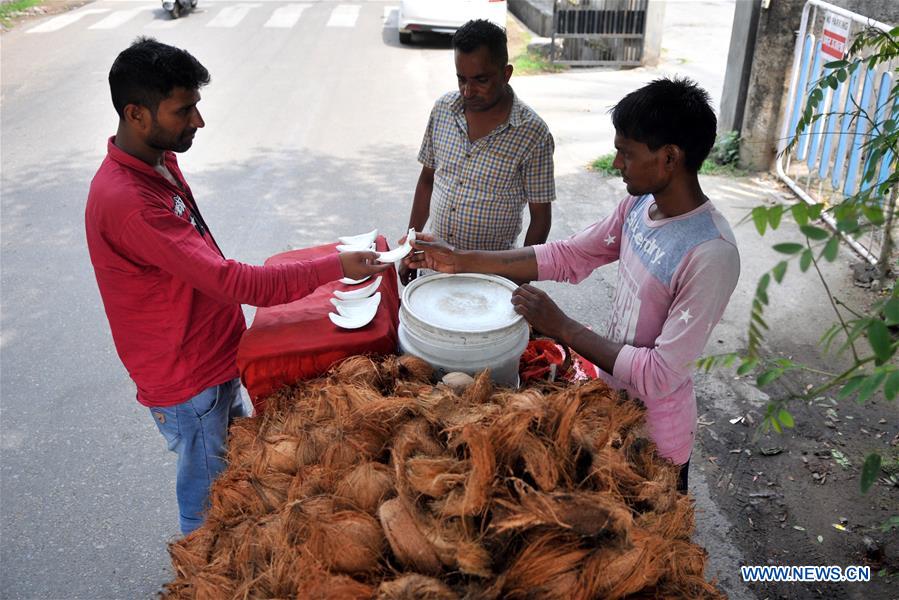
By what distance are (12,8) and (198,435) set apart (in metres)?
15.4

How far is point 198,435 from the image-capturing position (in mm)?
2361

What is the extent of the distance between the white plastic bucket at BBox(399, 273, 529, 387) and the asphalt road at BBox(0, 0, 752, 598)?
179 cm

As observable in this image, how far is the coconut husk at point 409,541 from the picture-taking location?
1.29 meters

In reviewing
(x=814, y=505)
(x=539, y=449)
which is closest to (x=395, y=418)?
(x=539, y=449)

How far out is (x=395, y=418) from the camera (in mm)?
1612

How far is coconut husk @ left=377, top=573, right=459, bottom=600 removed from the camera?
1213mm

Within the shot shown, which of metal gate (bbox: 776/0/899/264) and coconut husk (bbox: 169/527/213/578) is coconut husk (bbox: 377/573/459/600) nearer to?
coconut husk (bbox: 169/527/213/578)

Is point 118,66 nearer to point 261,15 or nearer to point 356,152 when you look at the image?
point 356,152

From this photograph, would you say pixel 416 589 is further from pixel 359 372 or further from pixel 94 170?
pixel 94 170

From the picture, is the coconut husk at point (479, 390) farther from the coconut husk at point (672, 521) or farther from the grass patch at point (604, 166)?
the grass patch at point (604, 166)

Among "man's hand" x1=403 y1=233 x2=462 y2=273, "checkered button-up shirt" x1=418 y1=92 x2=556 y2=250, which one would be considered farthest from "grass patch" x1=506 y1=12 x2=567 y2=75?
"man's hand" x1=403 y1=233 x2=462 y2=273

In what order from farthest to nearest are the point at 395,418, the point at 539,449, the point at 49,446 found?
the point at 49,446
the point at 395,418
the point at 539,449

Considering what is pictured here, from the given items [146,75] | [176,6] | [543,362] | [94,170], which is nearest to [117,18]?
[176,6]

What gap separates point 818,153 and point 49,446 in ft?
20.2
